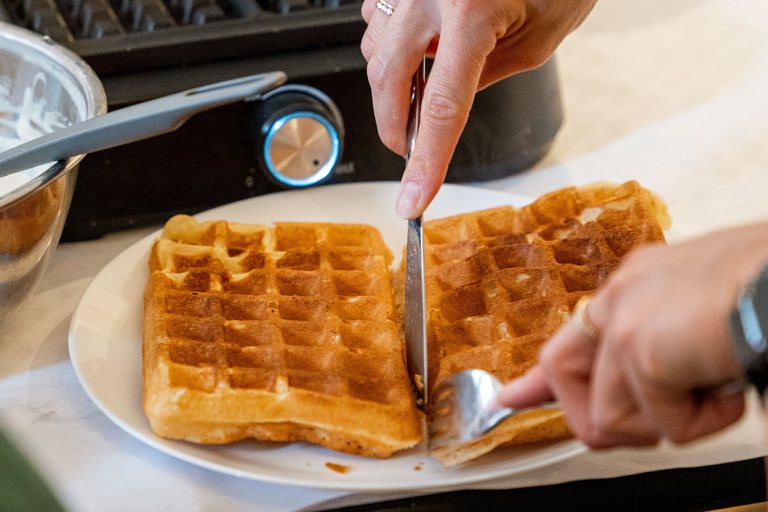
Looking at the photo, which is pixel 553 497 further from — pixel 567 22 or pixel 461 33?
pixel 567 22

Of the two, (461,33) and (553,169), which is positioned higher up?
(461,33)

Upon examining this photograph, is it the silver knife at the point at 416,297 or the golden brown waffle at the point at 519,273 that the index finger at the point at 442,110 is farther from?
the golden brown waffle at the point at 519,273

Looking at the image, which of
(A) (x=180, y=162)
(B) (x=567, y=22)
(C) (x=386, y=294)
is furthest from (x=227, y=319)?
(B) (x=567, y=22)

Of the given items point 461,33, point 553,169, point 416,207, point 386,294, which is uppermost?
point 461,33

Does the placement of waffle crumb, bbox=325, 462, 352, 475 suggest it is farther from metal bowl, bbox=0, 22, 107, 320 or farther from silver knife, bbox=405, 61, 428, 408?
metal bowl, bbox=0, 22, 107, 320

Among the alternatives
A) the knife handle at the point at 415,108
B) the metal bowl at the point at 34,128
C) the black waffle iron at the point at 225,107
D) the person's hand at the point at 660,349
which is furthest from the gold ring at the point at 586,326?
the black waffle iron at the point at 225,107

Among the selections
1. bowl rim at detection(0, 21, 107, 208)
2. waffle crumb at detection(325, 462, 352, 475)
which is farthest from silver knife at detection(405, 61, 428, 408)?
bowl rim at detection(0, 21, 107, 208)
